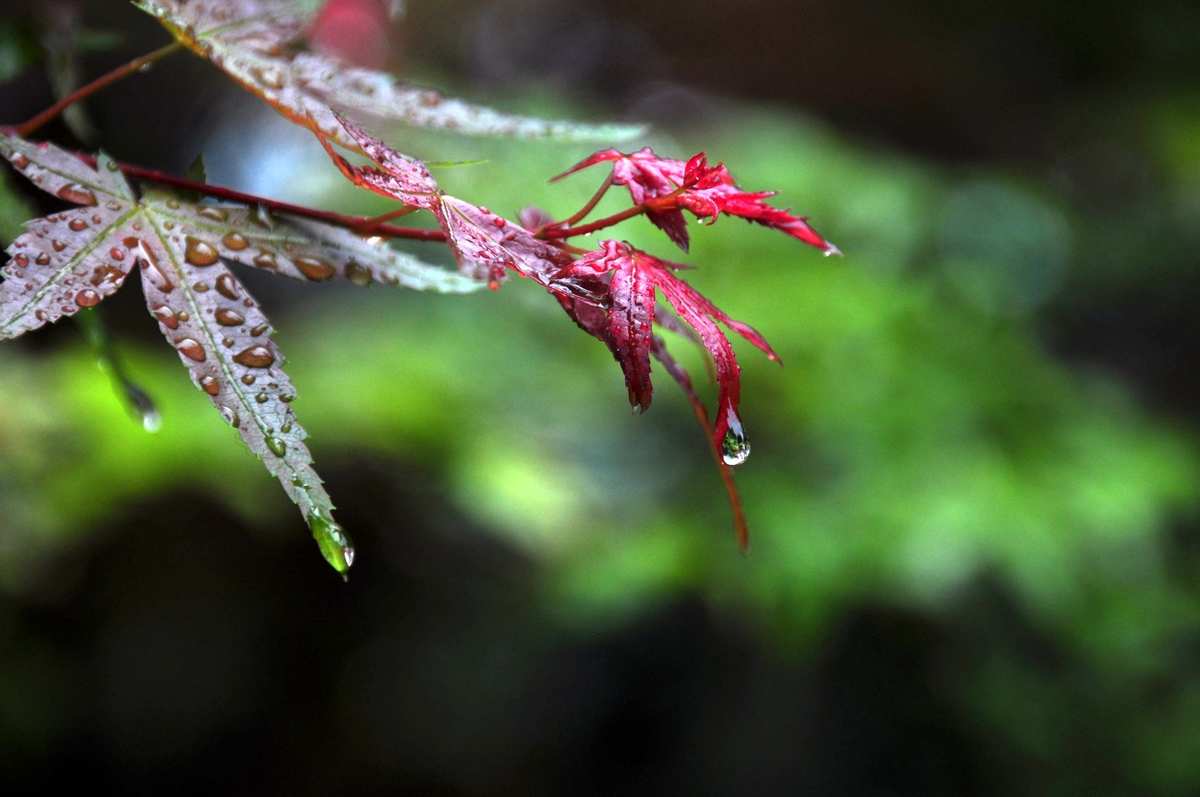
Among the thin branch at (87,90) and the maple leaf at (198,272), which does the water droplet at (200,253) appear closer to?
the maple leaf at (198,272)

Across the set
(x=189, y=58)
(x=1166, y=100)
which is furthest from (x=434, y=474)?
(x=1166, y=100)

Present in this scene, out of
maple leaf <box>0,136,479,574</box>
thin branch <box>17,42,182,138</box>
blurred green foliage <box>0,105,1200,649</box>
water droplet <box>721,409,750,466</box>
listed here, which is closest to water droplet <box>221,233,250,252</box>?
maple leaf <box>0,136,479,574</box>

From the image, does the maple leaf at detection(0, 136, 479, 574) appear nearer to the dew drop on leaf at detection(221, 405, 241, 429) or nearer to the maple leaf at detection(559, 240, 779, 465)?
the dew drop on leaf at detection(221, 405, 241, 429)

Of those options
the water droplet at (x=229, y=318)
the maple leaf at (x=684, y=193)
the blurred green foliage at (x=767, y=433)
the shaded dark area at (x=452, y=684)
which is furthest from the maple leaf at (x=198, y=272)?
the shaded dark area at (x=452, y=684)

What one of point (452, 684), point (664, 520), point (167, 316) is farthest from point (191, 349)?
point (452, 684)

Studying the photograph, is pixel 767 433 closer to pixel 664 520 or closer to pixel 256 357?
pixel 664 520
